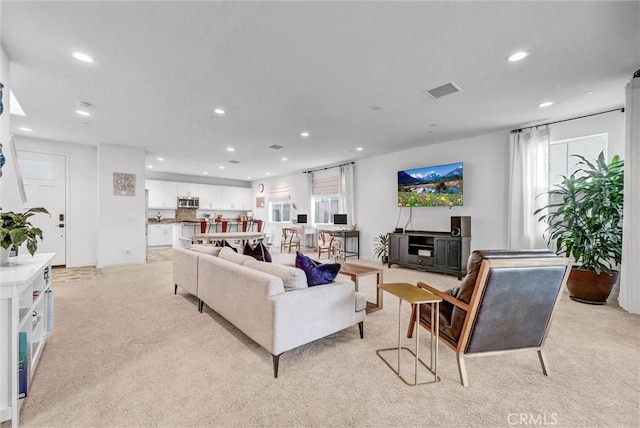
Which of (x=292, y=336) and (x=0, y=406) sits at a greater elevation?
(x=292, y=336)

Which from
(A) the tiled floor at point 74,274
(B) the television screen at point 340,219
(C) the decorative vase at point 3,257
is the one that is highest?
(B) the television screen at point 340,219

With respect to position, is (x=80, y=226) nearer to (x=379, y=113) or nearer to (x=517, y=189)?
(x=379, y=113)

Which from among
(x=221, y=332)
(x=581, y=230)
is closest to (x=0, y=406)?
(x=221, y=332)

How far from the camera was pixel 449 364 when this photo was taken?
2178 mm

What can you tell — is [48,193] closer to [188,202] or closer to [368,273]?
[188,202]

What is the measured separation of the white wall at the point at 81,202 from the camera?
5973 mm

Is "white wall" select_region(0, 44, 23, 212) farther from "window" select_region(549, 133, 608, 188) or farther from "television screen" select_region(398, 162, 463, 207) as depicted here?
"window" select_region(549, 133, 608, 188)

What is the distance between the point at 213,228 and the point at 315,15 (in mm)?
7531

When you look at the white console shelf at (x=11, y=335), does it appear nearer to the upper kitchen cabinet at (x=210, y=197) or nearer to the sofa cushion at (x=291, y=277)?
the sofa cushion at (x=291, y=277)

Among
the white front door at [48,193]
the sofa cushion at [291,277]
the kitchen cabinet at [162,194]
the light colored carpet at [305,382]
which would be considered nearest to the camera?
the light colored carpet at [305,382]

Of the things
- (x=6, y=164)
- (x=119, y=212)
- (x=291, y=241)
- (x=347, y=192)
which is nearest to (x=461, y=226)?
(x=347, y=192)

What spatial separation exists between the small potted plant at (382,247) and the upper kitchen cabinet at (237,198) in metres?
6.52

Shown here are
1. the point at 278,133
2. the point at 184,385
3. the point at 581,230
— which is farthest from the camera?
the point at 278,133

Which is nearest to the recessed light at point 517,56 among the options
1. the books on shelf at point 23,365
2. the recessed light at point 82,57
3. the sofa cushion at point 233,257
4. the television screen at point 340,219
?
the sofa cushion at point 233,257
